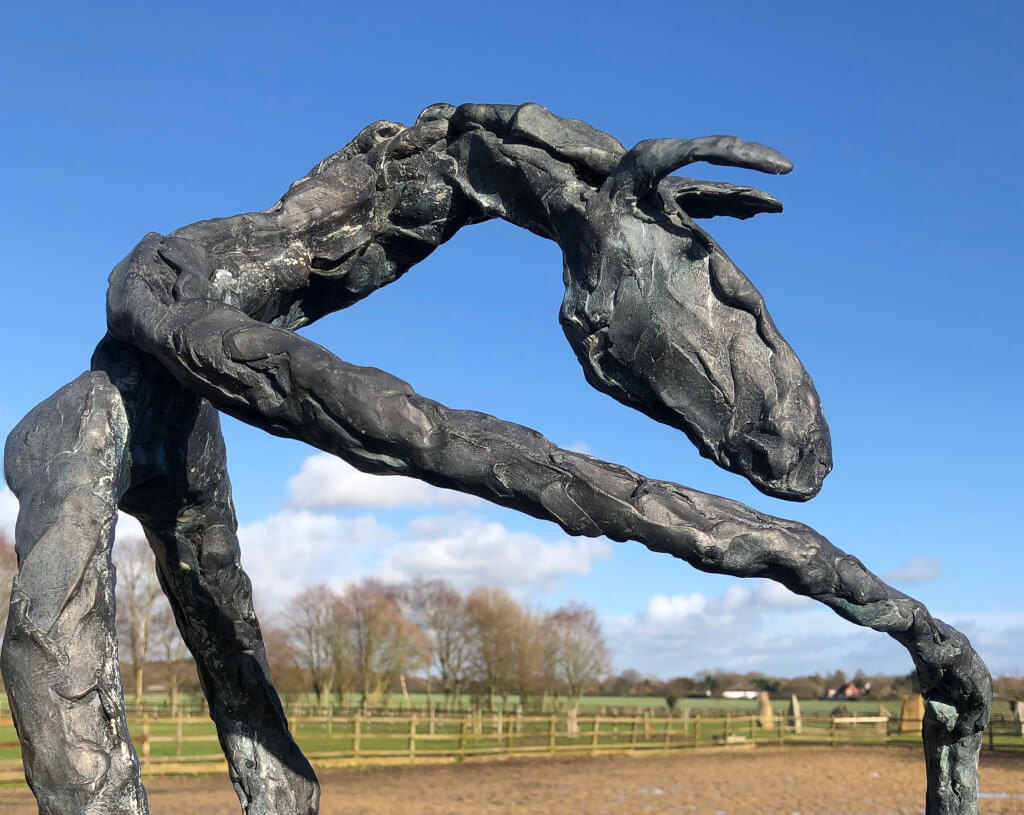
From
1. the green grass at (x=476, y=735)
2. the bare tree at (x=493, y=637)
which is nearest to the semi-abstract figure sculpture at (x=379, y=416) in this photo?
the green grass at (x=476, y=735)

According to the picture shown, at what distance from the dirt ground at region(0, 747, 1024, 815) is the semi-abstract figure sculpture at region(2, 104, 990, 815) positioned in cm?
995

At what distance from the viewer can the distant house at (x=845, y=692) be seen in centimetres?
5096

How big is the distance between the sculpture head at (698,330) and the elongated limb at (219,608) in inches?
54.0

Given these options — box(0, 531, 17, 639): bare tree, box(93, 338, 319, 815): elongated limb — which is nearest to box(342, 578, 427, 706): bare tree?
box(0, 531, 17, 639): bare tree

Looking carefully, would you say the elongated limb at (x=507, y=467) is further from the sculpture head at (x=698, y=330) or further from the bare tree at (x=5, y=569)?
the bare tree at (x=5, y=569)

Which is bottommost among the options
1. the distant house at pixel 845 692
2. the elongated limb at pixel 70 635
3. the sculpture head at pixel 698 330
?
the distant house at pixel 845 692

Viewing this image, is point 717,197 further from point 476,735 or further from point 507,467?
point 476,735

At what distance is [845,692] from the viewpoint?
52781 mm

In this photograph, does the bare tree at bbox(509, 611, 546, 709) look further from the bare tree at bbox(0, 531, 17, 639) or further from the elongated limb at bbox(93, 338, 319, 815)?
the elongated limb at bbox(93, 338, 319, 815)

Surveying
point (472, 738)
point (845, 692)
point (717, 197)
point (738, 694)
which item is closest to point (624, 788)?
point (472, 738)

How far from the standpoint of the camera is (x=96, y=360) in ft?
9.81

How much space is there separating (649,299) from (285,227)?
1.22 meters

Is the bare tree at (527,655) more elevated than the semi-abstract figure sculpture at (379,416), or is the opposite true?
the semi-abstract figure sculpture at (379,416)

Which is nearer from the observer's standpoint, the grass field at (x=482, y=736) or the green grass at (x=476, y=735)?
the grass field at (x=482, y=736)
